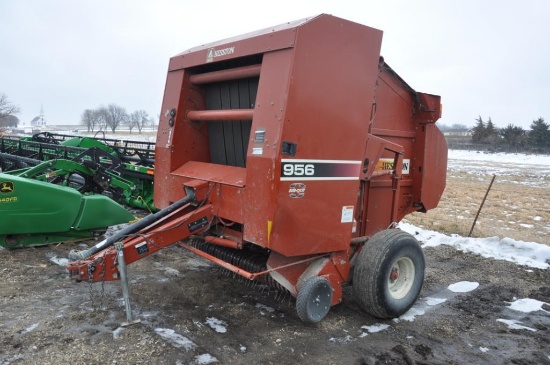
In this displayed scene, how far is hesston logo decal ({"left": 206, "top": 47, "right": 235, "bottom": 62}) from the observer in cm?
403

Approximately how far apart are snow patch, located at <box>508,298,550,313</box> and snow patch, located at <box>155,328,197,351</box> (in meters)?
3.47

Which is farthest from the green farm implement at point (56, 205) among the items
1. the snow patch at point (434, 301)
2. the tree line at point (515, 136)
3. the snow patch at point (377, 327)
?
the tree line at point (515, 136)

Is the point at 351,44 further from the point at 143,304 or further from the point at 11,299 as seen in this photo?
the point at 11,299

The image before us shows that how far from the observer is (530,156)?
41469 mm

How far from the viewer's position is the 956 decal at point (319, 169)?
11.3 ft

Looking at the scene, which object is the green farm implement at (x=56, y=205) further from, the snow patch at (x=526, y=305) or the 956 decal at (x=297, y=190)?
the snow patch at (x=526, y=305)

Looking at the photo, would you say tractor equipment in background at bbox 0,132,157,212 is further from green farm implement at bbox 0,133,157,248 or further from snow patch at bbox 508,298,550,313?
snow patch at bbox 508,298,550,313

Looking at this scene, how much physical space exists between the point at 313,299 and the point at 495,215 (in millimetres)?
8968

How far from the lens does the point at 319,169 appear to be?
361cm

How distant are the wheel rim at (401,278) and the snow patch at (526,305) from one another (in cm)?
131

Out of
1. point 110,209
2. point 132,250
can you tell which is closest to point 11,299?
point 132,250

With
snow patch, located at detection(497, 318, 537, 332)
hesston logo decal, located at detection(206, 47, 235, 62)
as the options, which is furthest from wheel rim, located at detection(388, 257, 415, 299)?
hesston logo decal, located at detection(206, 47, 235, 62)

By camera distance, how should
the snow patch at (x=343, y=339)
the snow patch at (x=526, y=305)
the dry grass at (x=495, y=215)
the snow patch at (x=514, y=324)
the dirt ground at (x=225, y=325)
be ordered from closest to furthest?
the dirt ground at (x=225, y=325), the snow patch at (x=343, y=339), the snow patch at (x=514, y=324), the snow patch at (x=526, y=305), the dry grass at (x=495, y=215)

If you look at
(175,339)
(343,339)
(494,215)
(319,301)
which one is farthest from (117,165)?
(494,215)
